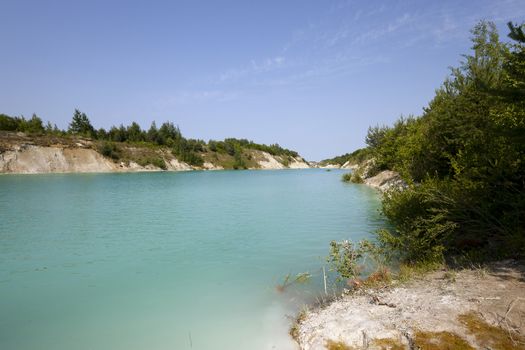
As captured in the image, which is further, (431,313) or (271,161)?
(271,161)

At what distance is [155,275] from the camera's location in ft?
36.4

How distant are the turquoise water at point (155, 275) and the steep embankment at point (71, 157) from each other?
64897 mm

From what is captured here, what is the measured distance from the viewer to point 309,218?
853 inches

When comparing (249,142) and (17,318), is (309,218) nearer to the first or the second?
(17,318)

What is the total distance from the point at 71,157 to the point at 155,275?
286ft

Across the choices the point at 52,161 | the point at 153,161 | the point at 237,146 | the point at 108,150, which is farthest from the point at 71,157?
the point at 237,146

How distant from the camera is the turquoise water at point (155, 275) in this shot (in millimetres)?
7320

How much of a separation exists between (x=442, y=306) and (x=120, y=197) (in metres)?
30.5

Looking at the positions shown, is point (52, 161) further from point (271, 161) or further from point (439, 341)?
point (271, 161)

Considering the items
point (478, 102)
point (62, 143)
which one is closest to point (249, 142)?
point (62, 143)

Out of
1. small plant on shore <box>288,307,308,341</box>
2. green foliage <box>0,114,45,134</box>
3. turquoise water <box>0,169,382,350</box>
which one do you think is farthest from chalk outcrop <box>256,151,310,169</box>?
small plant on shore <box>288,307,308,341</box>

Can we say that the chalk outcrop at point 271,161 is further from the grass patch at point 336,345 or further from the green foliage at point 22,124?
the grass patch at point 336,345

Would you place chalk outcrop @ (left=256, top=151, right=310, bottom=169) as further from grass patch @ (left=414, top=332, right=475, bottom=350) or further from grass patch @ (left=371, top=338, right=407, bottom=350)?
grass patch @ (left=414, top=332, right=475, bottom=350)

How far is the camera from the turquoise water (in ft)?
24.0
